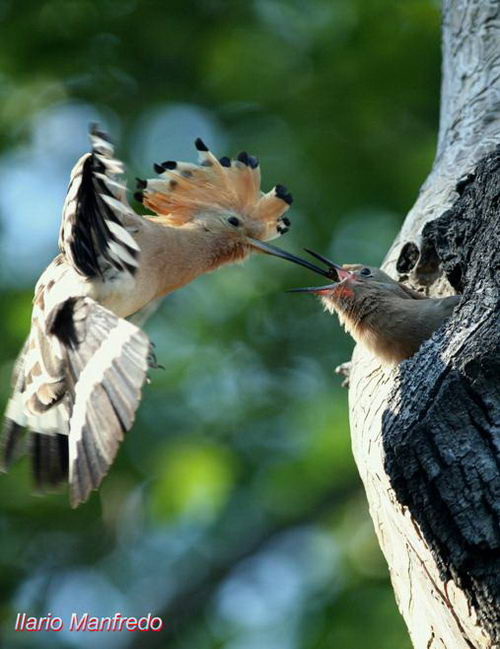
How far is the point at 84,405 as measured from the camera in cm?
274

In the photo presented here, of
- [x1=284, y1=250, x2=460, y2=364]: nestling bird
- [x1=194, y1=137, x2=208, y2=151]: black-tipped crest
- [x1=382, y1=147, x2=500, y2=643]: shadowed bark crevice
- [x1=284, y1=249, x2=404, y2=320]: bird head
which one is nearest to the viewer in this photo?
[x1=382, y1=147, x2=500, y2=643]: shadowed bark crevice

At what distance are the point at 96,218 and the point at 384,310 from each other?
880 mm

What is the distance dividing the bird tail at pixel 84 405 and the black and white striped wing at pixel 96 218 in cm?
17

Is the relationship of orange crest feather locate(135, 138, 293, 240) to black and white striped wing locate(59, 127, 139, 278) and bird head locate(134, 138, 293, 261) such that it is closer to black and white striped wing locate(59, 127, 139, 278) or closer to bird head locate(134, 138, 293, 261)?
bird head locate(134, 138, 293, 261)

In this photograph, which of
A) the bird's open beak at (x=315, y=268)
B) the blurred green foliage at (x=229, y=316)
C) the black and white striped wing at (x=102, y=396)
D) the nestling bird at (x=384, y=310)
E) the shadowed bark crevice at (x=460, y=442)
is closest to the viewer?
the shadowed bark crevice at (x=460, y=442)

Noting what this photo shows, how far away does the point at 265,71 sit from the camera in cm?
628

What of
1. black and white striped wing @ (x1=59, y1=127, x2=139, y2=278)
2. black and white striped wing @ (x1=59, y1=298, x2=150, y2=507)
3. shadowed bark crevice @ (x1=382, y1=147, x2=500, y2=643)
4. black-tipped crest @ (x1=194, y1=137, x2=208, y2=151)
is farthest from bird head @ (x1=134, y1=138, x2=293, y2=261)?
shadowed bark crevice @ (x1=382, y1=147, x2=500, y2=643)

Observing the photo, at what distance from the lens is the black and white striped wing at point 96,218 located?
3152 millimetres

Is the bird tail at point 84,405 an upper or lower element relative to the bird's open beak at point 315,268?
lower

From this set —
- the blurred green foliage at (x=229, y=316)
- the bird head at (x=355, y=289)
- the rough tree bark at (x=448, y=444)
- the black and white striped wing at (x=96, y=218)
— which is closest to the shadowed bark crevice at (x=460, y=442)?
the rough tree bark at (x=448, y=444)

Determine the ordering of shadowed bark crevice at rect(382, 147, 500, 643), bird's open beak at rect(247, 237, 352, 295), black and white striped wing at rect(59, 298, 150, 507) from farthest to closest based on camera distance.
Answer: bird's open beak at rect(247, 237, 352, 295), black and white striped wing at rect(59, 298, 150, 507), shadowed bark crevice at rect(382, 147, 500, 643)

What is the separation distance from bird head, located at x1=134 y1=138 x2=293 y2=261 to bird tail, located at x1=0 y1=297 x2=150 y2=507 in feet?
2.60

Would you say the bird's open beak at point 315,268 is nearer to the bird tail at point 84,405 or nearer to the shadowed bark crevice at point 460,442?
the bird tail at point 84,405

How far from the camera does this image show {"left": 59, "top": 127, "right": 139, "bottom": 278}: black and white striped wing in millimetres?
3152
